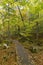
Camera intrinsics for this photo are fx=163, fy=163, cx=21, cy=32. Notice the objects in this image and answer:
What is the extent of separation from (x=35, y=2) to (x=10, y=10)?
324 cm

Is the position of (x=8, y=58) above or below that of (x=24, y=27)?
below

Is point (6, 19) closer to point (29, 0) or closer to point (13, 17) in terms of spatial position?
point (13, 17)

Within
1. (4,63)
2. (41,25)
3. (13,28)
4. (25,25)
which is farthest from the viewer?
(13,28)

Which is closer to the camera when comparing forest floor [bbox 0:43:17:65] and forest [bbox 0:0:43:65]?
forest floor [bbox 0:43:17:65]

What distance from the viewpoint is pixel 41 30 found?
73.0ft

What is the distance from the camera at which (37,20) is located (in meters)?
19.0

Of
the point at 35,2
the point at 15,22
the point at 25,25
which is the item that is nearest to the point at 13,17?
the point at 15,22

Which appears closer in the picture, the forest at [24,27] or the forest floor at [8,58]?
the forest floor at [8,58]

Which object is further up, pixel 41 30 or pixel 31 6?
pixel 31 6

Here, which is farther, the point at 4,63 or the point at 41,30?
the point at 41,30

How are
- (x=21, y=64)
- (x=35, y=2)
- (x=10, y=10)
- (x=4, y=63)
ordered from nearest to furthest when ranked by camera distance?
(x=21, y=64) → (x=4, y=63) → (x=35, y=2) → (x=10, y=10)

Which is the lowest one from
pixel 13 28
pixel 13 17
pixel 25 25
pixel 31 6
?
pixel 13 28

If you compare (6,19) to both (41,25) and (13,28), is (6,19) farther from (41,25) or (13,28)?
(13,28)

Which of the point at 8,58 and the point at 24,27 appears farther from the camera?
the point at 24,27
